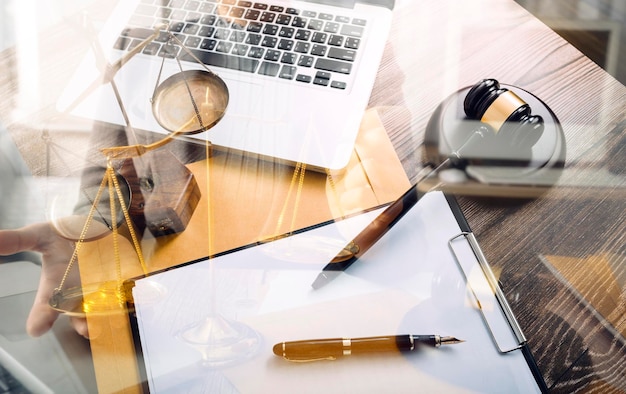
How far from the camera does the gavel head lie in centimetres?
55

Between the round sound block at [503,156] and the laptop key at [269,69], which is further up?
the laptop key at [269,69]

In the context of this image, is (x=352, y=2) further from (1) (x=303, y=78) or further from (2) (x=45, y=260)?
(2) (x=45, y=260)

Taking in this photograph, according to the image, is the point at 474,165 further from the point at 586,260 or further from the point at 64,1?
the point at 64,1

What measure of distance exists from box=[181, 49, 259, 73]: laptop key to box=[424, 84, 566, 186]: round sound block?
0.21m

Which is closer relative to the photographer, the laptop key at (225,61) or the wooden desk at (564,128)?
the wooden desk at (564,128)

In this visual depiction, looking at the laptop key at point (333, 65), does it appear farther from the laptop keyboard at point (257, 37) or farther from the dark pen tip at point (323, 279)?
the dark pen tip at point (323, 279)

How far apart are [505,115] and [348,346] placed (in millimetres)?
258

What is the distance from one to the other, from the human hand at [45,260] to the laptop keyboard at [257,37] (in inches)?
9.0

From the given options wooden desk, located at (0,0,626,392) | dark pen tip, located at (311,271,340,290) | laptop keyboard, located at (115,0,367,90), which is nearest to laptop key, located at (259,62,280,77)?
laptop keyboard, located at (115,0,367,90)

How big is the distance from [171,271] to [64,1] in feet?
1.30

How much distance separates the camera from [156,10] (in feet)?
2.26

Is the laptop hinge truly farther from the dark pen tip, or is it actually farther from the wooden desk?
the dark pen tip

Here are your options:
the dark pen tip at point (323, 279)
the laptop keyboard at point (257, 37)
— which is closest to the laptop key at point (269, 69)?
the laptop keyboard at point (257, 37)

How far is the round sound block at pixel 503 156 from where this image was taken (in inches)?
22.5
